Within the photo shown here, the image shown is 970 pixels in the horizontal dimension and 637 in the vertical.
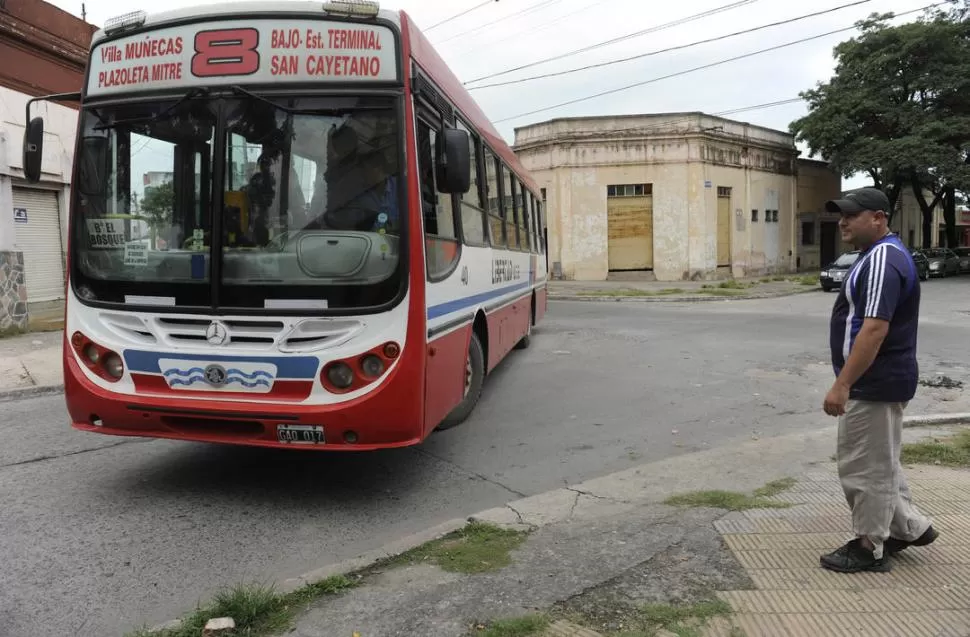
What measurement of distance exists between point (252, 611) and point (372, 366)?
5.18 ft

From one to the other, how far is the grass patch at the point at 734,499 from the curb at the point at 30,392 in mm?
7248

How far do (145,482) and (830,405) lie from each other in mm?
4368

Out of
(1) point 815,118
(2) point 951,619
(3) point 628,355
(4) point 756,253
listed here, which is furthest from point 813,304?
(2) point 951,619

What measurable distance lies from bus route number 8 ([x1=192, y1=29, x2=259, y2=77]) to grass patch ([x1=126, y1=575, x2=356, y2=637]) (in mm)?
2989

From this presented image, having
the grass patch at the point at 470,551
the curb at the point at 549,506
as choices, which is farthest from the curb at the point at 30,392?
the grass patch at the point at 470,551

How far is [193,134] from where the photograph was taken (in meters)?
4.38

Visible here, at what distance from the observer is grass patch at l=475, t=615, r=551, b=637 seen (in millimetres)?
2820

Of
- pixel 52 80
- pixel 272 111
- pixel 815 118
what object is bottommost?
pixel 272 111

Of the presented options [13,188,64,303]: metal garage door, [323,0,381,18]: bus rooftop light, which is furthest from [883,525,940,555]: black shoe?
[13,188,64,303]: metal garage door

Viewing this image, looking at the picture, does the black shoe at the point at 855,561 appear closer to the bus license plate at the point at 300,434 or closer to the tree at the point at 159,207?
the bus license plate at the point at 300,434

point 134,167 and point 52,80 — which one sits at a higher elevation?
point 52,80

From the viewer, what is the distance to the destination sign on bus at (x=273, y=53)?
4.28 metres

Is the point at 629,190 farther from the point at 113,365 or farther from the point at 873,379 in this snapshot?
the point at 873,379

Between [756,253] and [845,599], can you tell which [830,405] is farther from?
[756,253]
